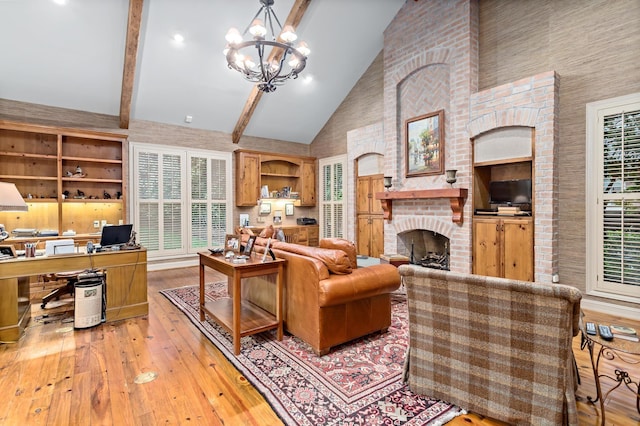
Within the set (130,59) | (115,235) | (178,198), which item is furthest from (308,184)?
(115,235)

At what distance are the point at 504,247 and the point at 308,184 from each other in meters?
5.11

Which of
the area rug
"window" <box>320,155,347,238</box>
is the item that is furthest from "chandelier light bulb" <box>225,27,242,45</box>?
"window" <box>320,155,347,238</box>

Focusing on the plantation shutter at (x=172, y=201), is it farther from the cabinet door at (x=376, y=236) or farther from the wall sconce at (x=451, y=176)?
the wall sconce at (x=451, y=176)

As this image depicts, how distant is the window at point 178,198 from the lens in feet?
20.7

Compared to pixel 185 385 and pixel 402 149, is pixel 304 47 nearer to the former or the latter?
pixel 402 149

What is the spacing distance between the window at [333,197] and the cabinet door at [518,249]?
3765 millimetres

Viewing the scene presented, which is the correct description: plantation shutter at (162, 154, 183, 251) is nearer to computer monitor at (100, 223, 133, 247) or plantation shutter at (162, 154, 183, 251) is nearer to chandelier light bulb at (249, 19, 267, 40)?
computer monitor at (100, 223, 133, 247)

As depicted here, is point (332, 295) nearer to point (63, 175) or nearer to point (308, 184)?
point (63, 175)

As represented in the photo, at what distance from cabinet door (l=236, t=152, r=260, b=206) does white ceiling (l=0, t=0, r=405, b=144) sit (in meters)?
0.83

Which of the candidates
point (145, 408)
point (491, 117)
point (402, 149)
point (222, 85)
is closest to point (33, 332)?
point (145, 408)

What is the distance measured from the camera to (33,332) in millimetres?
3293

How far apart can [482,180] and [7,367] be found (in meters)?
5.87

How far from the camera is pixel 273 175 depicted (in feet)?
26.2

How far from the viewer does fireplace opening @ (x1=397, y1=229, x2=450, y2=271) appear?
5.64 m
